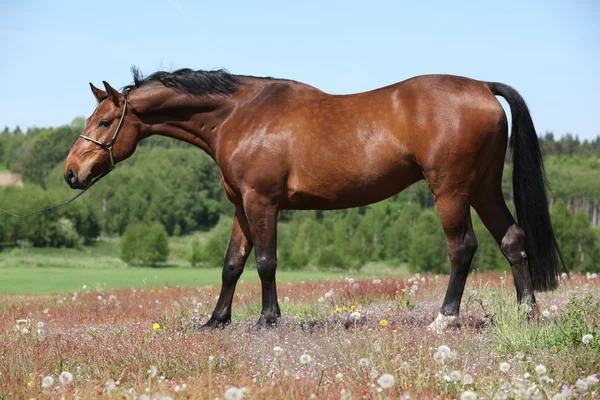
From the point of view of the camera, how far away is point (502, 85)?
26.4 ft

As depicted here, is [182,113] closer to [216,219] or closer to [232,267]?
[232,267]

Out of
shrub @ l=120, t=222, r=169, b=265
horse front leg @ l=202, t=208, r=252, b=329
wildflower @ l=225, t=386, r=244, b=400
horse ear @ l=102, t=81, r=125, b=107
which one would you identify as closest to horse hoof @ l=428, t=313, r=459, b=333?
horse front leg @ l=202, t=208, r=252, b=329

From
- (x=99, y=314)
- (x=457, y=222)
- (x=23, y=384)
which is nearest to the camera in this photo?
(x=23, y=384)

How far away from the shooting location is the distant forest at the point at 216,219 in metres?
57.4

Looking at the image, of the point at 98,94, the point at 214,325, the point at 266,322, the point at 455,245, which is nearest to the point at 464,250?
the point at 455,245

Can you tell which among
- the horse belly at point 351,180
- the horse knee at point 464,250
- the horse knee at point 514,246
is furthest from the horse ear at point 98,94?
the horse knee at point 514,246

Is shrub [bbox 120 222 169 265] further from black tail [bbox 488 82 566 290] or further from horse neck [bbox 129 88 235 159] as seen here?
black tail [bbox 488 82 566 290]

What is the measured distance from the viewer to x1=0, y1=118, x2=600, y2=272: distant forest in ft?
188

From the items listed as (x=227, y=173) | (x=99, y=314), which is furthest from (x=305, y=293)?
(x=227, y=173)

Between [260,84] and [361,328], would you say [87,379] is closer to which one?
[361,328]

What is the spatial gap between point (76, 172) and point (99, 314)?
3480 millimetres

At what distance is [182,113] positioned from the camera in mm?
8430

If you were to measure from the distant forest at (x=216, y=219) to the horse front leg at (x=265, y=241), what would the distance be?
A: 3568 centimetres

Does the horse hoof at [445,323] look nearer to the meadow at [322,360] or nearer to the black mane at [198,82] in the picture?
the meadow at [322,360]
